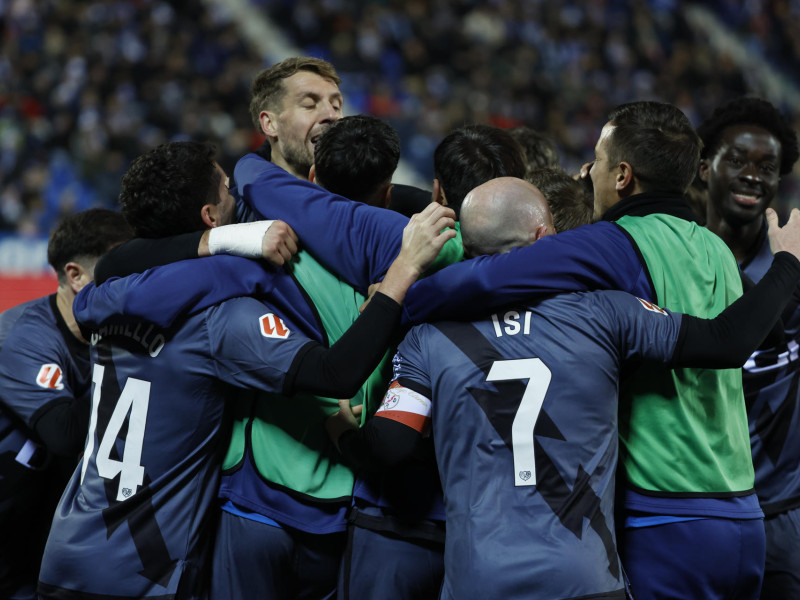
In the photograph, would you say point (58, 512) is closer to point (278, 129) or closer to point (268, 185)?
point (268, 185)

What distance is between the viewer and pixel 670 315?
2518mm

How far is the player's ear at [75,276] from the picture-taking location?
380 cm

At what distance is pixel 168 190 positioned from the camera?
9.77 ft

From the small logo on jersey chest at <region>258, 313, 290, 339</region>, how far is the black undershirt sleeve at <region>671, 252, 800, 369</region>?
117 cm

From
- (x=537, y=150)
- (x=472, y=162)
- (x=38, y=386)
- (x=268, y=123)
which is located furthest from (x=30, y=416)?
(x=537, y=150)

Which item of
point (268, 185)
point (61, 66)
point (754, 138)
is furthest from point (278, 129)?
point (61, 66)

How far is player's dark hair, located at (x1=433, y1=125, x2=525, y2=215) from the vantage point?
308 centimetres

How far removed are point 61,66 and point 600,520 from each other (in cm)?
1386

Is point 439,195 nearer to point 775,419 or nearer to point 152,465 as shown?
point 152,465

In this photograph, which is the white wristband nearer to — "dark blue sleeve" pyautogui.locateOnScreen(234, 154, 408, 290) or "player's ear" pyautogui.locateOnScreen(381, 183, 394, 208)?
"dark blue sleeve" pyautogui.locateOnScreen(234, 154, 408, 290)

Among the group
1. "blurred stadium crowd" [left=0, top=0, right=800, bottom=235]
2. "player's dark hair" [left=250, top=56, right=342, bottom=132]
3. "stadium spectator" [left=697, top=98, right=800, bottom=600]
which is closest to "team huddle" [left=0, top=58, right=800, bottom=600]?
"player's dark hair" [left=250, top=56, right=342, bottom=132]

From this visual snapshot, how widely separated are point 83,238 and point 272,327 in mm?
1479

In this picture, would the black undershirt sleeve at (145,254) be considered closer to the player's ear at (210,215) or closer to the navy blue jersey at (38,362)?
the player's ear at (210,215)

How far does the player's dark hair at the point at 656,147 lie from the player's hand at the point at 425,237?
2.12 feet
